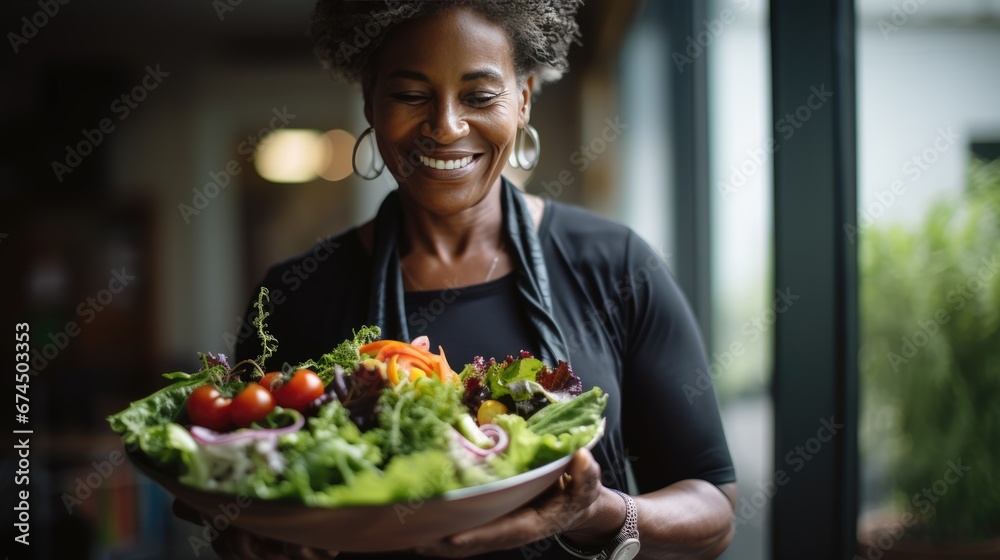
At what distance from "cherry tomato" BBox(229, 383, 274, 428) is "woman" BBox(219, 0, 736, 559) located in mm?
303

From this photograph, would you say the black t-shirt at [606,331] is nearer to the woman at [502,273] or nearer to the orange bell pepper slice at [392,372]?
the woman at [502,273]

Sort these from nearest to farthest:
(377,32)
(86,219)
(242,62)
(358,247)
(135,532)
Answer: (377,32), (358,247), (135,532), (86,219), (242,62)

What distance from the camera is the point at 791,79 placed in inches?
77.9

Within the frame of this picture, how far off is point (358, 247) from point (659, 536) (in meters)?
0.86

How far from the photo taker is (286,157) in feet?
20.7

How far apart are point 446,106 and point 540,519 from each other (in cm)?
75

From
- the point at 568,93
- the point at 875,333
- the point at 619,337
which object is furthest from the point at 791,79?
the point at 568,93

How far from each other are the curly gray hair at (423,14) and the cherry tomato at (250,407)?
74 cm

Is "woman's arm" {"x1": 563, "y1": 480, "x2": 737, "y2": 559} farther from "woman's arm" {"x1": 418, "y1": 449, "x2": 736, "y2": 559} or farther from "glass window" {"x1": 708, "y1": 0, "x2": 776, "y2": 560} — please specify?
"glass window" {"x1": 708, "y1": 0, "x2": 776, "y2": 560}

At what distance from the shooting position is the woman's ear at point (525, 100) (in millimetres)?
1658

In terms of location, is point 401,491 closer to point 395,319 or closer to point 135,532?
point 395,319

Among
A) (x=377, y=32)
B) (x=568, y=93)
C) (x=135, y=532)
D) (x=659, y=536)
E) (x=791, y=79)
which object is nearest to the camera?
(x=659, y=536)

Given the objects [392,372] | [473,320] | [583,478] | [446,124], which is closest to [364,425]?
[392,372]

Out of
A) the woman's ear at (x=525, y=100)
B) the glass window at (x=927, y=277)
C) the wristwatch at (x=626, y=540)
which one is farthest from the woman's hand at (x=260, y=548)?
the glass window at (x=927, y=277)
